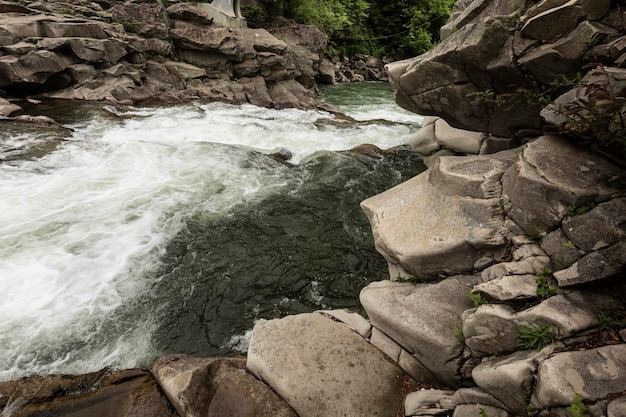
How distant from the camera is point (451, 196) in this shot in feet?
17.9

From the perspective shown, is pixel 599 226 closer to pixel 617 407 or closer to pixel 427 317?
pixel 617 407

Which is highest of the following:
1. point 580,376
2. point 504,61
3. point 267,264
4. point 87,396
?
point 504,61

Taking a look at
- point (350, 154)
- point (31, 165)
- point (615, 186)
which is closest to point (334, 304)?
point (615, 186)

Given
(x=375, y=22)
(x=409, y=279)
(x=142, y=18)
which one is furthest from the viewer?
(x=375, y=22)

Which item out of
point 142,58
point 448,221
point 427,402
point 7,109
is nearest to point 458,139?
point 448,221

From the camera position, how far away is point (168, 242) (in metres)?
7.98

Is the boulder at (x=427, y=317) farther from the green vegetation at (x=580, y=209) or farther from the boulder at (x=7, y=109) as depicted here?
the boulder at (x=7, y=109)

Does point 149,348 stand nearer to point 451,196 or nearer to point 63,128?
point 451,196

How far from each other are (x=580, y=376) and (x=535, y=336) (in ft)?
1.63

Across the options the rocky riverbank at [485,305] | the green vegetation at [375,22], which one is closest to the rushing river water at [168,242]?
the rocky riverbank at [485,305]

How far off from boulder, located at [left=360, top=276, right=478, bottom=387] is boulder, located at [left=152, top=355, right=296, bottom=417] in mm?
1750

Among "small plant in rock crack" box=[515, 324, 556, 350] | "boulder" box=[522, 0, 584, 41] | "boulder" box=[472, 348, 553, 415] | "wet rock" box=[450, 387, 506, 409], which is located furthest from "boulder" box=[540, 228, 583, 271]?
"boulder" box=[522, 0, 584, 41]

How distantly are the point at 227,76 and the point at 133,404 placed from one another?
2126 cm

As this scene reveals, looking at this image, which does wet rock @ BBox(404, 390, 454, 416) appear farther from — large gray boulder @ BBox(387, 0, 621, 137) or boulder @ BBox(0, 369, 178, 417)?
large gray boulder @ BBox(387, 0, 621, 137)
